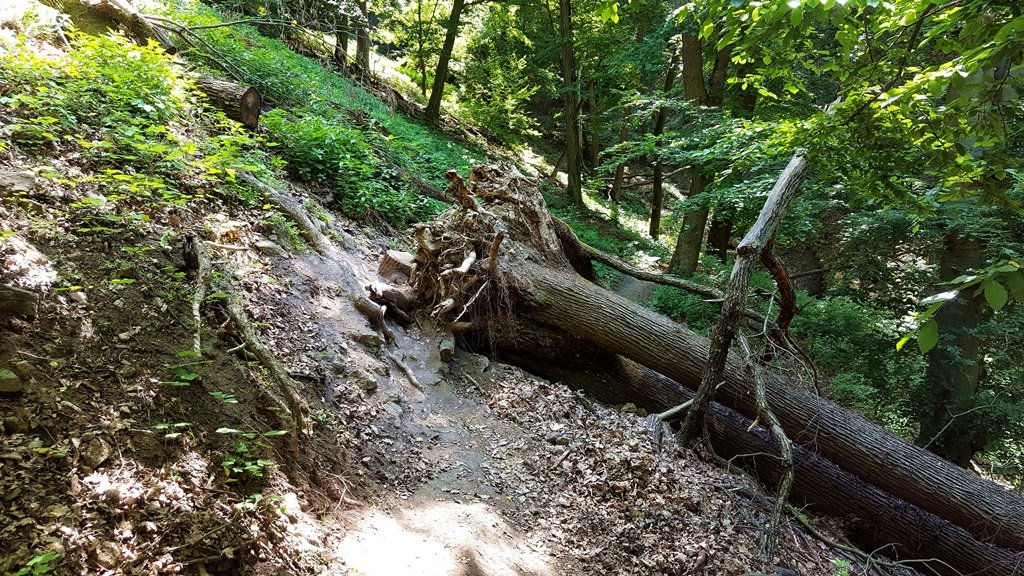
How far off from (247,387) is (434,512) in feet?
5.46

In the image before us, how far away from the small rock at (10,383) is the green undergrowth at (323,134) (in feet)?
17.5

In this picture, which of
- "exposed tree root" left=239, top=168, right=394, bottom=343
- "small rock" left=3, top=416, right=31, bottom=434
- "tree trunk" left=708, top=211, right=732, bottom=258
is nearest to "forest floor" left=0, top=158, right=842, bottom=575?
"small rock" left=3, top=416, right=31, bottom=434

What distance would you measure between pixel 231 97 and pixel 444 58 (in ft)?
39.9

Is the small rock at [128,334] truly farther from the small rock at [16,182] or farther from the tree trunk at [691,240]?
the tree trunk at [691,240]

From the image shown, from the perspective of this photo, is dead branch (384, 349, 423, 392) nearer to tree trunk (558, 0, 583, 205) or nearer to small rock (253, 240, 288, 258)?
small rock (253, 240, 288, 258)

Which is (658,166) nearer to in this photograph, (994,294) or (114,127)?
(114,127)

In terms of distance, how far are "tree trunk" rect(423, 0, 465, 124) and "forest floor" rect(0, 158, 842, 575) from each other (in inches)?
545

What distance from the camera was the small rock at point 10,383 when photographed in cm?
216

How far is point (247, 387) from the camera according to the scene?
3104mm

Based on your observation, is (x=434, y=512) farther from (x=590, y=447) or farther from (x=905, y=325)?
(x=905, y=325)

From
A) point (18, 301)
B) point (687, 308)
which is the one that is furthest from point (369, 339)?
point (687, 308)

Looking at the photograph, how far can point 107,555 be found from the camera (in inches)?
75.8

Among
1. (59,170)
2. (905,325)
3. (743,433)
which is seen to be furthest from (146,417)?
(905,325)

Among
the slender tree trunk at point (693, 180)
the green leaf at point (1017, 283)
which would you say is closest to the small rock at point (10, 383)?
the green leaf at point (1017, 283)
